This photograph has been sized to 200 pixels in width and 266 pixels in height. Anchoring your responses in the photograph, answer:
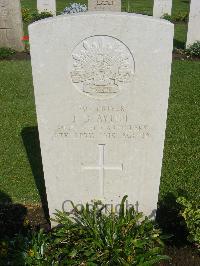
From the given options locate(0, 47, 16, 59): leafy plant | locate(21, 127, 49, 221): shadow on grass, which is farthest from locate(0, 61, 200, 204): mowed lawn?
locate(0, 47, 16, 59): leafy plant

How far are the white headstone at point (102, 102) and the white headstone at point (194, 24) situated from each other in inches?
345

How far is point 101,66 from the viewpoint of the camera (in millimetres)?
3064

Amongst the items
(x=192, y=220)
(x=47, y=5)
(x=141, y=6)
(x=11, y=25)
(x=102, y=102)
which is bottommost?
(x=192, y=220)

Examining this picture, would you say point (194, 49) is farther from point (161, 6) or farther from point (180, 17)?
point (180, 17)

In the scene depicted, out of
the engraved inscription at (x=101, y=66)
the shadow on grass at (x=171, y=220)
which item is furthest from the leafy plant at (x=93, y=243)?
the engraved inscription at (x=101, y=66)

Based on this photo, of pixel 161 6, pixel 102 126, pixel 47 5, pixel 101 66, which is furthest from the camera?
pixel 161 6

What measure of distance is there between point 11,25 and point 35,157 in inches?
276

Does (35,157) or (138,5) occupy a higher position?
(138,5)

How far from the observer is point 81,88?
3.17 meters

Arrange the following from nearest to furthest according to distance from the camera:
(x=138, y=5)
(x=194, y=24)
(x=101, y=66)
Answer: (x=101, y=66)
(x=194, y=24)
(x=138, y=5)

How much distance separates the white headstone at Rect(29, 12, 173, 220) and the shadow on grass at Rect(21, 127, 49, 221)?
0.92m

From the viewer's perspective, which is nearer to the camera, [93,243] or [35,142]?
[93,243]

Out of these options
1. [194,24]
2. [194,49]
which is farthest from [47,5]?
[194,49]

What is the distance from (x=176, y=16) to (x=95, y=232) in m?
15.4
